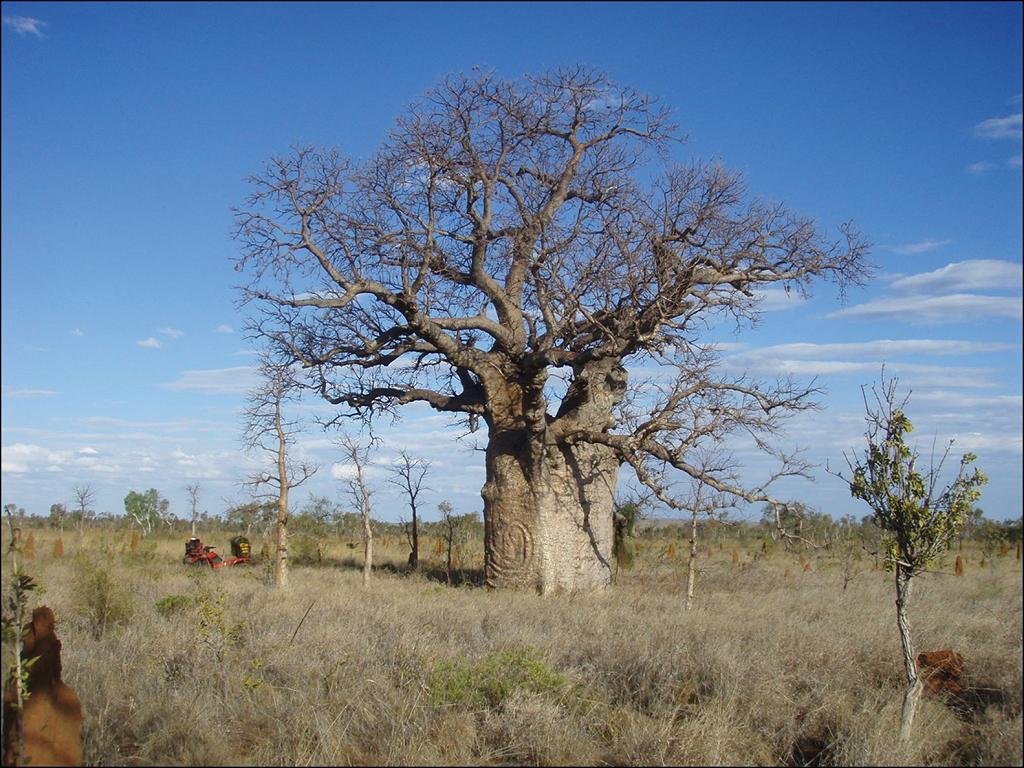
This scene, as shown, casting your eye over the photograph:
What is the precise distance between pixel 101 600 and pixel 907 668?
27.2ft

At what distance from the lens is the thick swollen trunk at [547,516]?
1399cm

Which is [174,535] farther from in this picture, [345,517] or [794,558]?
[794,558]

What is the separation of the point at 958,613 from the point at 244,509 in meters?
11.1

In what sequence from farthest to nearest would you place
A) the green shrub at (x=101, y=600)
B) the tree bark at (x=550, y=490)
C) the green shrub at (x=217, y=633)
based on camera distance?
the tree bark at (x=550, y=490) → the green shrub at (x=101, y=600) → the green shrub at (x=217, y=633)

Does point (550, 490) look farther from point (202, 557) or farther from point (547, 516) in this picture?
point (202, 557)

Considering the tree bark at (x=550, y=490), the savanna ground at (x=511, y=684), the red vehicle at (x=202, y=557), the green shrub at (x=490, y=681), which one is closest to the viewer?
the savanna ground at (x=511, y=684)

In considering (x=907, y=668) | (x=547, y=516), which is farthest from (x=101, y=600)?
(x=907, y=668)

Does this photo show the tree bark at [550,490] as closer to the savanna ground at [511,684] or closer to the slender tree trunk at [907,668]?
the savanna ground at [511,684]

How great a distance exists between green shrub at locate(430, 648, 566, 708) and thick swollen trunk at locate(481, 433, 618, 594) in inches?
282

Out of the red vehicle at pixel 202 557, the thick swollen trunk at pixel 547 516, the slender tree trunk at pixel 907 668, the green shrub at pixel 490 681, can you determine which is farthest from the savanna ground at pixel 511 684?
the red vehicle at pixel 202 557

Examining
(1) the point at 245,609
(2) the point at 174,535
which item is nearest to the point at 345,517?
(2) the point at 174,535

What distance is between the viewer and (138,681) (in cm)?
671

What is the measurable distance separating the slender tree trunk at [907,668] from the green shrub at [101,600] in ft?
25.6

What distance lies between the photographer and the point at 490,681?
21.4 ft
